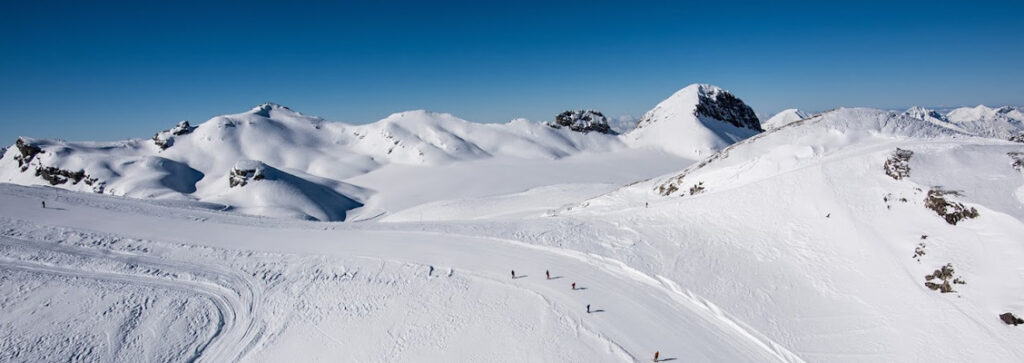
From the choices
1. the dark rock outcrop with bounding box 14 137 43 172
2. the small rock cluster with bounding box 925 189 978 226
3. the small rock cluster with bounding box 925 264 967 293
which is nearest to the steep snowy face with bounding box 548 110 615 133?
the small rock cluster with bounding box 925 189 978 226

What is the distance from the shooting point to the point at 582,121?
10762 cm

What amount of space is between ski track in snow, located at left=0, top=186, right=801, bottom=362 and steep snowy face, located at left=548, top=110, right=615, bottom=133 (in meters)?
88.3

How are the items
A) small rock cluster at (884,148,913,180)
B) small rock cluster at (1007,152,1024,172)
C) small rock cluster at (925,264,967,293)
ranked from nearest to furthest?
small rock cluster at (925,264,967,293) < small rock cluster at (1007,152,1024,172) < small rock cluster at (884,148,913,180)

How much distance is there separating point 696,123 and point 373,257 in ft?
307

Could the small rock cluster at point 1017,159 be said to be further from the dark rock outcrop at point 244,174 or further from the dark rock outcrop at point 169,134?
the dark rock outcrop at point 169,134

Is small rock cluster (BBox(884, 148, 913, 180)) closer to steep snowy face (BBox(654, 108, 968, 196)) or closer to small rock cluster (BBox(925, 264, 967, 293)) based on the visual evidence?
steep snowy face (BBox(654, 108, 968, 196))

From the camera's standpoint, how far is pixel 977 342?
12211 millimetres

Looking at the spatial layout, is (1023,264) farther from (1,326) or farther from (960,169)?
(1,326)

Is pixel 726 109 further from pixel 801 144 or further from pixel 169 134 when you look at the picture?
pixel 169 134

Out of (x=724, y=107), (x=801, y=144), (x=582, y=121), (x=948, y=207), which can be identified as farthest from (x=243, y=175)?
(x=724, y=107)

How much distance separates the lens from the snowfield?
1310 cm

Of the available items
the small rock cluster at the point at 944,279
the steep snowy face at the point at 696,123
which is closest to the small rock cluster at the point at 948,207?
the small rock cluster at the point at 944,279

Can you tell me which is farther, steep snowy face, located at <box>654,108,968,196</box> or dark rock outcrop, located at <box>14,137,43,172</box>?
dark rock outcrop, located at <box>14,137,43,172</box>

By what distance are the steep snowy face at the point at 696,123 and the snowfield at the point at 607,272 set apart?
61.2 metres
